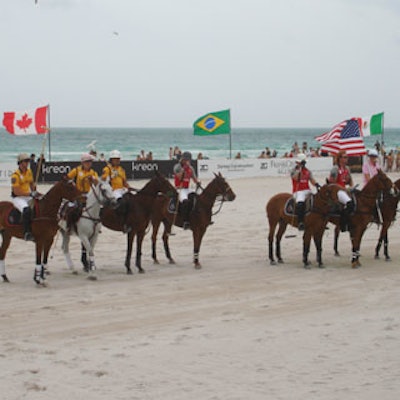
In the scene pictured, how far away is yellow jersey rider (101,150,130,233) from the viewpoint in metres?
14.2

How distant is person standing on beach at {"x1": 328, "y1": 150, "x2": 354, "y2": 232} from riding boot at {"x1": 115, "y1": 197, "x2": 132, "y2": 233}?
3.93m

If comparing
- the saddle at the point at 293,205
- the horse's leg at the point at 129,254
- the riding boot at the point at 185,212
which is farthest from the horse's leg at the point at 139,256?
the saddle at the point at 293,205

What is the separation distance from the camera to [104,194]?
13.6 m

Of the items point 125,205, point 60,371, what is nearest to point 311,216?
point 125,205

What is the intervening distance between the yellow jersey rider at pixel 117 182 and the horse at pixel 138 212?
6 centimetres

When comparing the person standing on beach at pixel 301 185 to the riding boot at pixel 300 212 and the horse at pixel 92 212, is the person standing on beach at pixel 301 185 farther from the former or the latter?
the horse at pixel 92 212

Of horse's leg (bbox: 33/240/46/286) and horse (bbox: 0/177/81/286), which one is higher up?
horse (bbox: 0/177/81/286)

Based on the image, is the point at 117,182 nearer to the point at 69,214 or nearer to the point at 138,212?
the point at 138,212

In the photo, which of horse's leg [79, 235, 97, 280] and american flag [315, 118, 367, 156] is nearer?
horse's leg [79, 235, 97, 280]

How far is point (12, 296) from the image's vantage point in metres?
12.1

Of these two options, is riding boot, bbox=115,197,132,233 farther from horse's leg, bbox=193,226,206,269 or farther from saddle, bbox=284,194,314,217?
saddle, bbox=284,194,314,217

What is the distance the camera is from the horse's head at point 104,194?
1357 cm

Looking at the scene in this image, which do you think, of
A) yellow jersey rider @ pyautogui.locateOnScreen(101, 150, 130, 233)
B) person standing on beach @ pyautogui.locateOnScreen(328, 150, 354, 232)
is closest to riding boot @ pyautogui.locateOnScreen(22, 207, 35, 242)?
yellow jersey rider @ pyautogui.locateOnScreen(101, 150, 130, 233)

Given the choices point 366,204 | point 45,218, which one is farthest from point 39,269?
point 366,204
